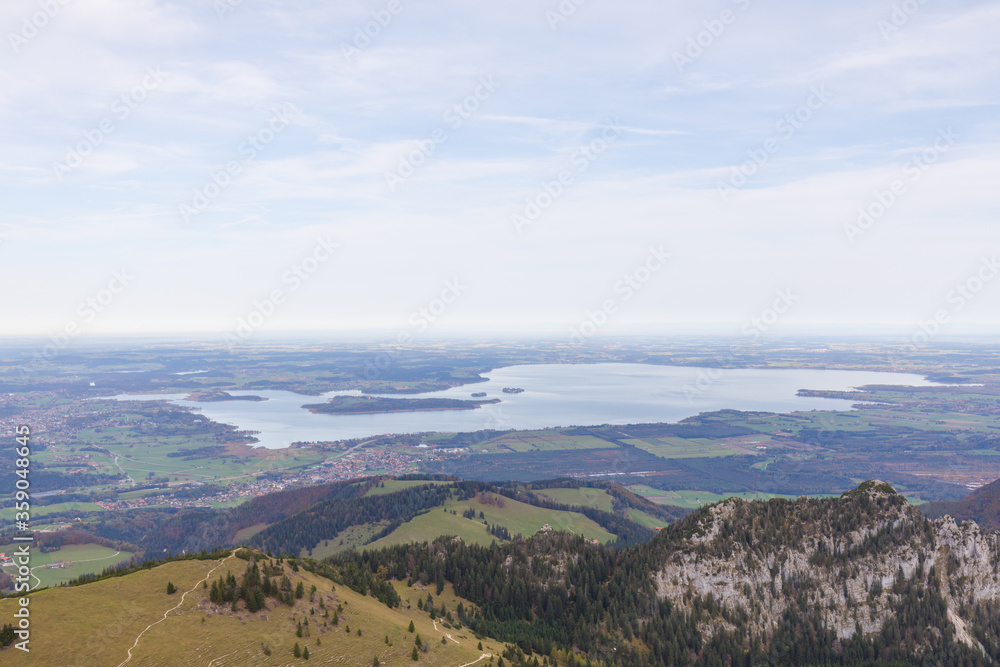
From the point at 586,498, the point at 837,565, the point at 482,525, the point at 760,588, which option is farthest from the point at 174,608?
the point at 586,498

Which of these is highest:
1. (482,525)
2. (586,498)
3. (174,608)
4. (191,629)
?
(174,608)

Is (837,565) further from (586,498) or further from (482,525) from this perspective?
(586,498)

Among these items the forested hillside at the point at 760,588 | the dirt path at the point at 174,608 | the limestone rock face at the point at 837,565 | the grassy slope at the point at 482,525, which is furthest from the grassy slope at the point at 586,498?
the dirt path at the point at 174,608

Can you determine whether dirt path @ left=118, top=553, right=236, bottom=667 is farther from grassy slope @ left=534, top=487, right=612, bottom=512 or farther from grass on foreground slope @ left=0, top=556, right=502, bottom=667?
grassy slope @ left=534, top=487, right=612, bottom=512

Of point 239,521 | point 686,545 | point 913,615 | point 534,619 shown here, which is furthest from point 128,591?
point 239,521

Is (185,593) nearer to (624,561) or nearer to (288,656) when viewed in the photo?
(288,656)

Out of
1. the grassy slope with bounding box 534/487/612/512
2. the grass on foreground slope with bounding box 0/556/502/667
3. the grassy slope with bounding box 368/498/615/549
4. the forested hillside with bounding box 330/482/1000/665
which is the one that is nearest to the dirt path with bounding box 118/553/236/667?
the grass on foreground slope with bounding box 0/556/502/667

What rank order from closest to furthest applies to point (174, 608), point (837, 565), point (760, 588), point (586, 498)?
point (174, 608)
point (760, 588)
point (837, 565)
point (586, 498)
